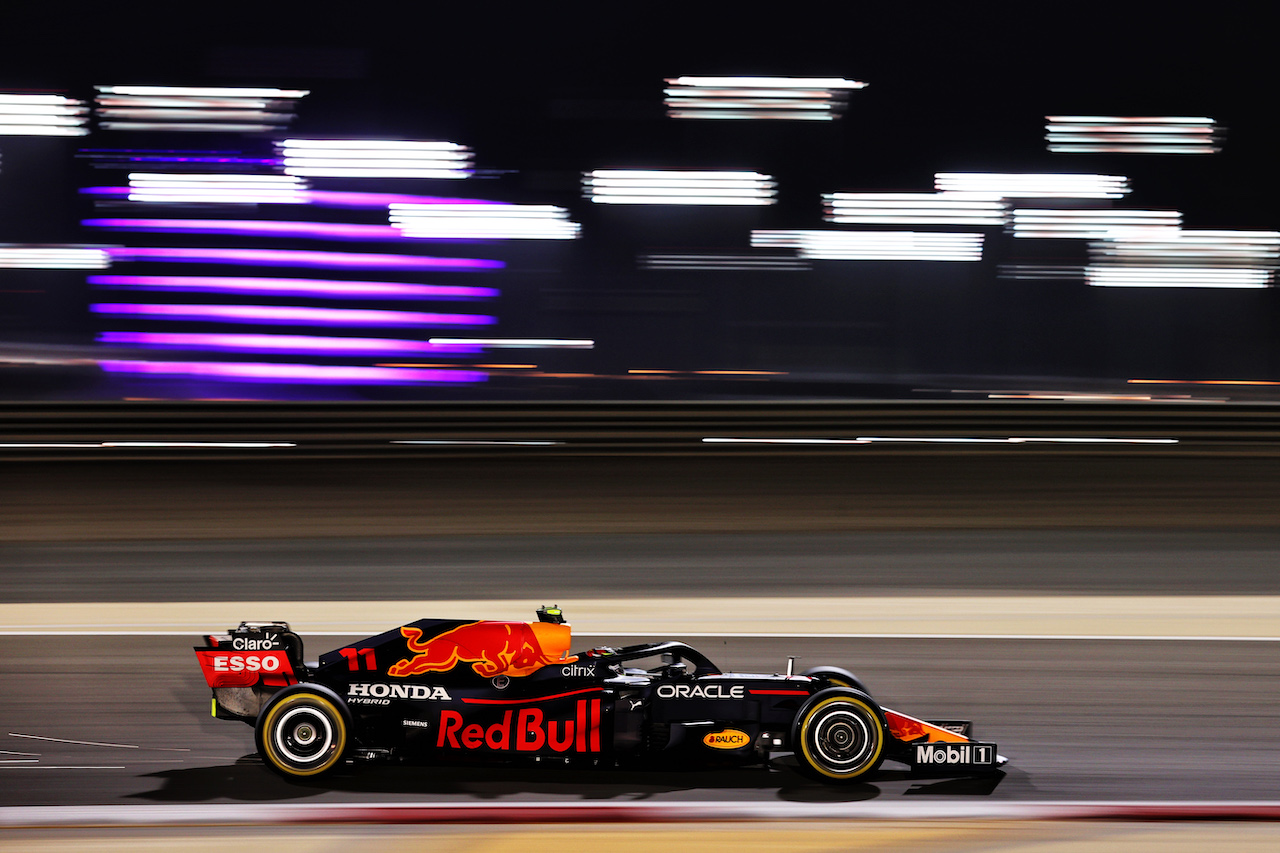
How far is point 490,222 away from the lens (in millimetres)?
17500

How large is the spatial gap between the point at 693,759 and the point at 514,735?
26.8 inches

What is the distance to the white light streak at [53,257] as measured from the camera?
17.6 m

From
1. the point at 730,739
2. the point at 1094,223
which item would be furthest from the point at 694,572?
the point at 1094,223

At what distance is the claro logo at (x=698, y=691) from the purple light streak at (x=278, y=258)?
576 inches

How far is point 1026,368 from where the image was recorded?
16.1m

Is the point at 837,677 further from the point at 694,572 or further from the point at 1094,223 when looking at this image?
the point at 1094,223

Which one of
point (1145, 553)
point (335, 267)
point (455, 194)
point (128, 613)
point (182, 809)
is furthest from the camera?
point (335, 267)

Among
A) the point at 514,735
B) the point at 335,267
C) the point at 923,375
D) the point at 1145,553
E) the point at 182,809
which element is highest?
the point at 335,267

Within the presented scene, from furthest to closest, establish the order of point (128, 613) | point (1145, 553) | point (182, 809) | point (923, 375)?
point (923, 375)
point (1145, 553)
point (128, 613)
point (182, 809)

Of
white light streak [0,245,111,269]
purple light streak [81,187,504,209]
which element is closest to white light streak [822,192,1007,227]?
purple light streak [81,187,504,209]

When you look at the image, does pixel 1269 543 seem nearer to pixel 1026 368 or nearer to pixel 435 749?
pixel 1026 368

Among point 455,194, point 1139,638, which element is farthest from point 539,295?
point 1139,638

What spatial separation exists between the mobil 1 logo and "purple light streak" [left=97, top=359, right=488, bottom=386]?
1315cm

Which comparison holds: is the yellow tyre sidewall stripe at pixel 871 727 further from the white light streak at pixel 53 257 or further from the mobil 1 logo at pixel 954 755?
the white light streak at pixel 53 257
